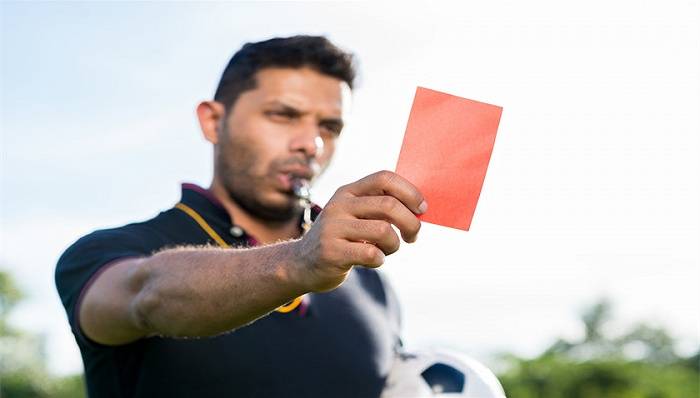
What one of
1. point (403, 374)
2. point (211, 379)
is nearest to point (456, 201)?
point (211, 379)

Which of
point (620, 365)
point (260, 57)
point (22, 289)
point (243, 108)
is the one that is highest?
point (22, 289)

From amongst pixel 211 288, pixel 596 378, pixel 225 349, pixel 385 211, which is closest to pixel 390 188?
pixel 385 211

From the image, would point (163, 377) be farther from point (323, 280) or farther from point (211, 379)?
point (323, 280)

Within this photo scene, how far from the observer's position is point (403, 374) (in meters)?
3.09

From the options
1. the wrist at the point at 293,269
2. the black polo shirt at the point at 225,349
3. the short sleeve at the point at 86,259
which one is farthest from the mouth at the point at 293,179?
the wrist at the point at 293,269

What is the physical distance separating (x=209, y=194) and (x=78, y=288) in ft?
2.63

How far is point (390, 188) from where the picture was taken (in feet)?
5.43

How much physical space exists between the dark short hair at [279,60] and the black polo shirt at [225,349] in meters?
0.51

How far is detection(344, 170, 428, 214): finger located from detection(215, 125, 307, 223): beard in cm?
153

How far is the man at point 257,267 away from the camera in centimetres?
171

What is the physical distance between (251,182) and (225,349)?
2.42 ft

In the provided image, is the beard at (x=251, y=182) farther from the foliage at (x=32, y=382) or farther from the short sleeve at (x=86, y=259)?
the foliage at (x=32, y=382)

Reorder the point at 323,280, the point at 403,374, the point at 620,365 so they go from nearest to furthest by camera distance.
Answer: the point at 323,280, the point at 403,374, the point at 620,365

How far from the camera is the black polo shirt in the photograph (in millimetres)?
2645
